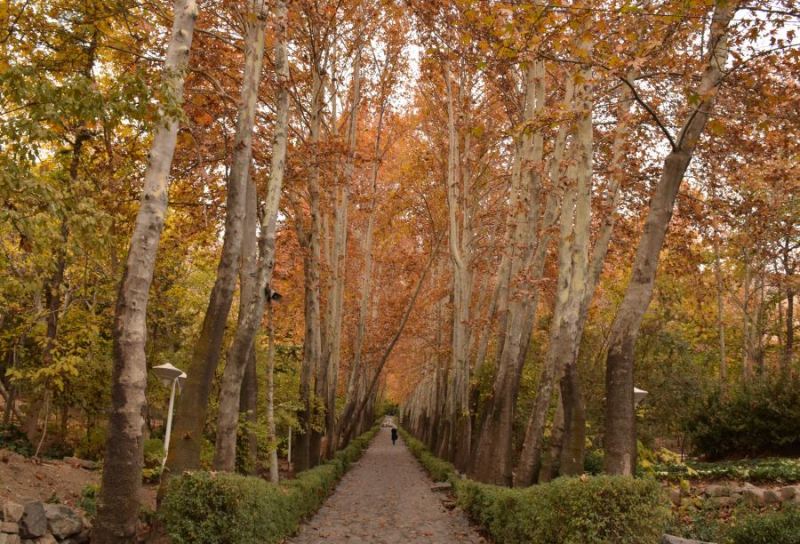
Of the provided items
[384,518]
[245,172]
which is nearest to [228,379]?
[245,172]

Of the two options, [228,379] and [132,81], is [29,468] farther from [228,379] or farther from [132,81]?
[132,81]

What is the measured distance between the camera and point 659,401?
21.0m

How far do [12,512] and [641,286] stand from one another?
7.66 m

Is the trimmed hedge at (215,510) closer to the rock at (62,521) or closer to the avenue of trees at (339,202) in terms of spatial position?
the avenue of trees at (339,202)

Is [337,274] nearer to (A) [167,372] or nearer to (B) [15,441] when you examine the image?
(A) [167,372]

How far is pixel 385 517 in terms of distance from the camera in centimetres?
1202

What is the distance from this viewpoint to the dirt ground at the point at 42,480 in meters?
8.71

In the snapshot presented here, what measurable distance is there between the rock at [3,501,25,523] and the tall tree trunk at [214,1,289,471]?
2.55 m

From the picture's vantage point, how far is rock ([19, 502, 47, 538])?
699cm

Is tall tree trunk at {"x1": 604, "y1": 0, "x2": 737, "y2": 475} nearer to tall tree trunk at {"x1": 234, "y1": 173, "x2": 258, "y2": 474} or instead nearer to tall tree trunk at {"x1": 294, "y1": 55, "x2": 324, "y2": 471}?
tall tree trunk at {"x1": 234, "y1": 173, "x2": 258, "y2": 474}

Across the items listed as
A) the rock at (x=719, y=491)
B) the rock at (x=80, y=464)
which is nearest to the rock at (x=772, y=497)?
the rock at (x=719, y=491)

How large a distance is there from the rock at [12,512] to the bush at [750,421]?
17.2m

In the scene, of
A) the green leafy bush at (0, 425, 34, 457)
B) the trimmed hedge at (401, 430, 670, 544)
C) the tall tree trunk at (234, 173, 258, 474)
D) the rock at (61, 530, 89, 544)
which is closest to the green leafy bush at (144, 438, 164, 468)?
the green leafy bush at (0, 425, 34, 457)

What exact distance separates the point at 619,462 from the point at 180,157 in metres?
8.30
